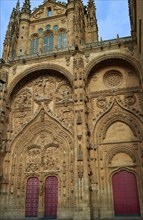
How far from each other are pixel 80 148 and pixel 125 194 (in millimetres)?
3379

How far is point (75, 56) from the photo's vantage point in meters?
14.5

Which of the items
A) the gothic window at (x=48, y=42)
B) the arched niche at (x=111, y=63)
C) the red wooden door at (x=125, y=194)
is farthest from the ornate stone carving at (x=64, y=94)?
the gothic window at (x=48, y=42)

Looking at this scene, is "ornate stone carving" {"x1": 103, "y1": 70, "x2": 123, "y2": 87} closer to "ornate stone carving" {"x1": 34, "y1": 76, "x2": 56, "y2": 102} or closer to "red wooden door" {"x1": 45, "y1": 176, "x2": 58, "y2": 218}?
"ornate stone carving" {"x1": 34, "y1": 76, "x2": 56, "y2": 102}

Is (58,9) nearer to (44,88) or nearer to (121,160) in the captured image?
(44,88)

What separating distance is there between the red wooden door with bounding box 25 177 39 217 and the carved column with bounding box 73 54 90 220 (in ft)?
9.61

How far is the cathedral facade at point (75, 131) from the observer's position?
11.6 m

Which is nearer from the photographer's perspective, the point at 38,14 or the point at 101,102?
the point at 101,102

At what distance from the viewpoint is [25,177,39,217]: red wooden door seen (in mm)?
12414

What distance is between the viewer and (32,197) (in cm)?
1277

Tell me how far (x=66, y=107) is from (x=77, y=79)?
1.97m

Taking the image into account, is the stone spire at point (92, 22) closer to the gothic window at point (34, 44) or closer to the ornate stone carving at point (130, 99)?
the gothic window at point (34, 44)

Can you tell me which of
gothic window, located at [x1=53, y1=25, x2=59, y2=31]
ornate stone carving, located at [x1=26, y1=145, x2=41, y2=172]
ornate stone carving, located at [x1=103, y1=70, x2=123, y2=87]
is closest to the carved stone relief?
ornate stone carving, located at [x1=26, y1=145, x2=41, y2=172]

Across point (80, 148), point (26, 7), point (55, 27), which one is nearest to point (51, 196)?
point (80, 148)

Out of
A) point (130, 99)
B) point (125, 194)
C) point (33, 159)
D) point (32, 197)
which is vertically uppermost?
point (130, 99)
